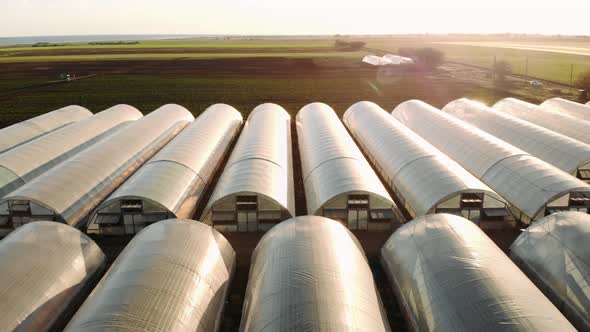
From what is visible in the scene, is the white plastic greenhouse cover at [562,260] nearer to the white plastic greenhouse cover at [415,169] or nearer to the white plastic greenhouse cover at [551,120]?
the white plastic greenhouse cover at [415,169]

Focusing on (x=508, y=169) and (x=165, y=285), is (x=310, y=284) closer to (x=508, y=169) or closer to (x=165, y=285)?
(x=165, y=285)

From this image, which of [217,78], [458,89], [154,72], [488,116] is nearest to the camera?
[488,116]

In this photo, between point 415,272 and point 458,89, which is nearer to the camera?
point 415,272

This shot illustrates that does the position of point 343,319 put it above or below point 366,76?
below

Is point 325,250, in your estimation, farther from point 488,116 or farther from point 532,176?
point 488,116

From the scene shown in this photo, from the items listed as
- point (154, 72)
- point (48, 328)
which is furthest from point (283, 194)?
point (154, 72)
